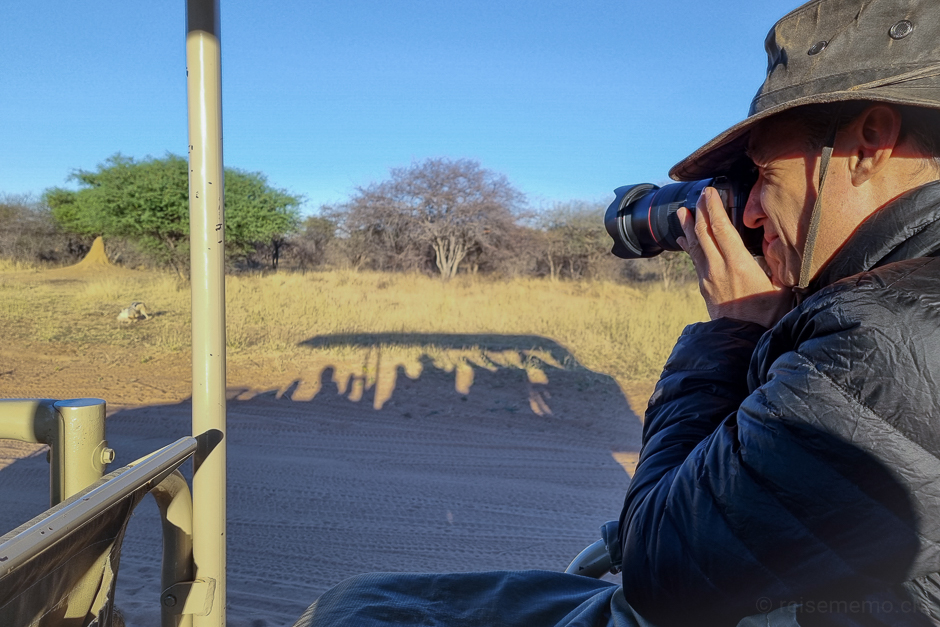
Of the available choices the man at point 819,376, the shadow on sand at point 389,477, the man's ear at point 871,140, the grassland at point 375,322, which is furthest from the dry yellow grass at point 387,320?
the man's ear at point 871,140

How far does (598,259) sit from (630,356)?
16031mm

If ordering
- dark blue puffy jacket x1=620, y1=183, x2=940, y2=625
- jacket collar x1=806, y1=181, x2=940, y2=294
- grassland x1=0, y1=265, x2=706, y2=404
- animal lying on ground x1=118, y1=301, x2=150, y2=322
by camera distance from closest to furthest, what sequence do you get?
dark blue puffy jacket x1=620, y1=183, x2=940, y2=625 < jacket collar x1=806, y1=181, x2=940, y2=294 < grassland x1=0, y1=265, x2=706, y2=404 < animal lying on ground x1=118, y1=301, x2=150, y2=322

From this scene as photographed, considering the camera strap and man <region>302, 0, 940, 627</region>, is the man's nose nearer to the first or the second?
man <region>302, 0, 940, 627</region>

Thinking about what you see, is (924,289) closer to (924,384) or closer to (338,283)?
(924,384)

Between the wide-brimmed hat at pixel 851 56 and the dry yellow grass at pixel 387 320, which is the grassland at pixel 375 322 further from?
the wide-brimmed hat at pixel 851 56

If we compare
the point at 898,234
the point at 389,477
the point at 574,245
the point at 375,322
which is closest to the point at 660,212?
the point at 898,234

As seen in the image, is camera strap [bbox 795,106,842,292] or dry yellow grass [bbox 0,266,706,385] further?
dry yellow grass [bbox 0,266,706,385]

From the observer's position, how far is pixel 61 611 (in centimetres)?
78

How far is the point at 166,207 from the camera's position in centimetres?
1745

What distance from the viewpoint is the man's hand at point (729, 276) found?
3.63ft

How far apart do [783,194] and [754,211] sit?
0.11m

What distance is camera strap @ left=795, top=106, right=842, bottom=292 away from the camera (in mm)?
947

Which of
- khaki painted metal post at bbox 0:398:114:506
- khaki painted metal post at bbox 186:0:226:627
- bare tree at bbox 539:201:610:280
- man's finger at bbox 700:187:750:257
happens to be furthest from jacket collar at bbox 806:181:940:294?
bare tree at bbox 539:201:610:280

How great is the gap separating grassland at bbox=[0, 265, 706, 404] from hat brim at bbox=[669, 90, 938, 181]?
5359 millimetres
